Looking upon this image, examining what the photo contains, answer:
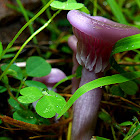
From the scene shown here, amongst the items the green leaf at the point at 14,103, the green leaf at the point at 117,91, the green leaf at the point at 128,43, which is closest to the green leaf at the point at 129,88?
the green leaf at the point at 117,91

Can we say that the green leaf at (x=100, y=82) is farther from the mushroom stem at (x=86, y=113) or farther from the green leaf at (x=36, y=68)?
the green leaf at (x=36, y=68)

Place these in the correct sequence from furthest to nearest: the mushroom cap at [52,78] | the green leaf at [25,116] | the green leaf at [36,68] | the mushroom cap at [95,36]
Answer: the mushroom cap at [52,78]
the green leaf at [36,68]
the green leaf at [25,116]
the mushroom cap at [95,36]

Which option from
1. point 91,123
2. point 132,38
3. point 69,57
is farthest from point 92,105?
point 69,57

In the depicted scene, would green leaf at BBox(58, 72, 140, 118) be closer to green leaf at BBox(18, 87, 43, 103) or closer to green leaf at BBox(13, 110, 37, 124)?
green leaf at BBox(18, 87, 43, 103)

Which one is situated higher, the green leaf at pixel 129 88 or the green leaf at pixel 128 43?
the green leaf at pixel 128 43

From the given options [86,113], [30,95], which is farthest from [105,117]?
[30,95]

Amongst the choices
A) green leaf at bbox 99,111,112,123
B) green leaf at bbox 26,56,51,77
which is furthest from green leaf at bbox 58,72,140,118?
green leaf at bbox 26,56,51,77

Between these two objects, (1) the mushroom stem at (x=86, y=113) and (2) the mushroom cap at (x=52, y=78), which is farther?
(2) the mushroom cap at (x=52, y=78)
